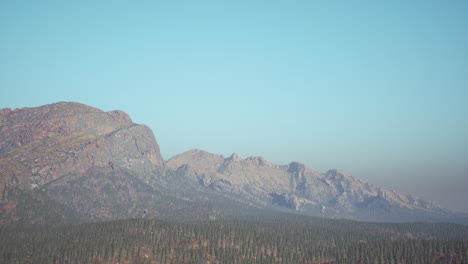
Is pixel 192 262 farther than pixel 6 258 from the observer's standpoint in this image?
Yes

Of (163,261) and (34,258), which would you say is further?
(163,261)

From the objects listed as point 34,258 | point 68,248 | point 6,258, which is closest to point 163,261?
point 68,248

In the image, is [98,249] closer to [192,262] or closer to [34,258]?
[34,258]

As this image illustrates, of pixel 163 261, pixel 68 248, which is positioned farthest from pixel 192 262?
pixel 68 248

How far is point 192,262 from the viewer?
198 metres

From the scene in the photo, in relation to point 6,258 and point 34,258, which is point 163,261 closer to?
point 34,258

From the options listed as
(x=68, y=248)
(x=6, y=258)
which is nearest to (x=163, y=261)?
(x=68, y=248)

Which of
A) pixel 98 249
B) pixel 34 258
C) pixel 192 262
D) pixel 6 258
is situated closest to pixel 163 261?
pixel 192 262

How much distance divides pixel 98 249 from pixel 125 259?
589 inches

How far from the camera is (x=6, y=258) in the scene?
182875 millimetres

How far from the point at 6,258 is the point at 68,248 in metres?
27.2

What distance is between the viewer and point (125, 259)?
645 ft

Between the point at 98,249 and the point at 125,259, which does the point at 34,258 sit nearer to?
the point at 98,249

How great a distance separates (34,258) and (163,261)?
61.1 metres
